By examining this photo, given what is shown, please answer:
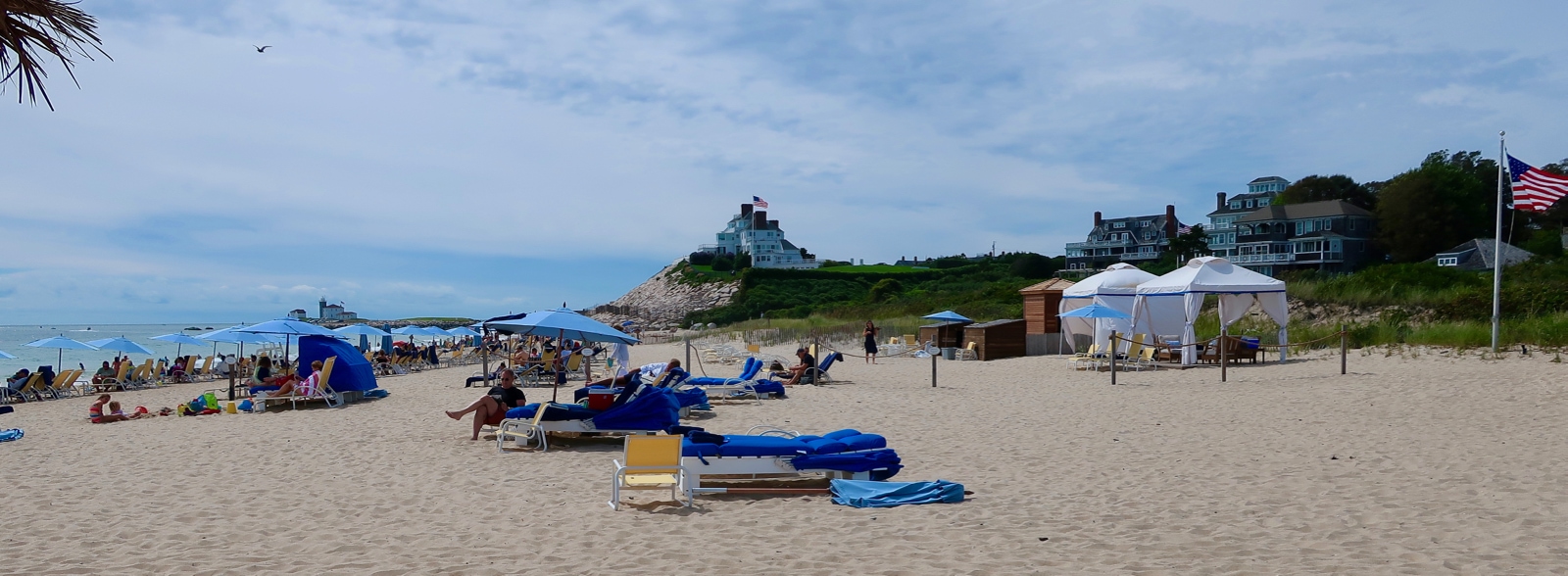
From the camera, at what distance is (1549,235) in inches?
1650

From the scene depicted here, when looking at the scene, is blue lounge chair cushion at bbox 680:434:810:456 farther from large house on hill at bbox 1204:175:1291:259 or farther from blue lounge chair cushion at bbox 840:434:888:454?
large house on hill at bbox 1204:175:1291:259

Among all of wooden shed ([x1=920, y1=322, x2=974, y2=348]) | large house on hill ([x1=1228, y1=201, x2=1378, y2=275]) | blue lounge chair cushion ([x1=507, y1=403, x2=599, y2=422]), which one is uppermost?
large house on hill ([x1=1228, y1=201, x2=1378, y2=275])

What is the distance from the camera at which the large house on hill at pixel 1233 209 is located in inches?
2625

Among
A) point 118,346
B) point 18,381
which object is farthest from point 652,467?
point 118,346

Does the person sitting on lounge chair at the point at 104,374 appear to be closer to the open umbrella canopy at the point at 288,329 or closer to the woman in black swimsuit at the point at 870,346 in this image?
the open umbrella canopy at the point at 288,329

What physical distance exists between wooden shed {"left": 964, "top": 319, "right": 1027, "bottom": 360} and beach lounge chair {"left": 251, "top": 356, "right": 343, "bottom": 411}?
1564 cm

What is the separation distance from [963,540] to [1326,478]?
355 cm

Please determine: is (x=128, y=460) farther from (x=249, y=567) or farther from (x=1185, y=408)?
(x=1185, y=408)

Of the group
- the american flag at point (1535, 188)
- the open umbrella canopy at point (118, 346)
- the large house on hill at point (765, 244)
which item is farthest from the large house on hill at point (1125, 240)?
the open umbrella canopy at point (118, 346)

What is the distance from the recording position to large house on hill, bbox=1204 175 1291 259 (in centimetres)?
6669

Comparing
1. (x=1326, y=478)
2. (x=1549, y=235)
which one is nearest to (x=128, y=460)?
(x=1326, y=478)

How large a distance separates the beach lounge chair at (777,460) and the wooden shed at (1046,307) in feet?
64.2

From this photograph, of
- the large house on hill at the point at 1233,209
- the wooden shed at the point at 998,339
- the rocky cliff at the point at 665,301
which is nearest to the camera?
the wooden shed at the point at 998,339

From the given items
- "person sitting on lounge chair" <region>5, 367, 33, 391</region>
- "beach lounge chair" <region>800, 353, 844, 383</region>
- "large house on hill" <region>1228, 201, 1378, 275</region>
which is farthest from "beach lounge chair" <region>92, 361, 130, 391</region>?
"large house on hill" <region>1228, 201, 1378, 275</region>
